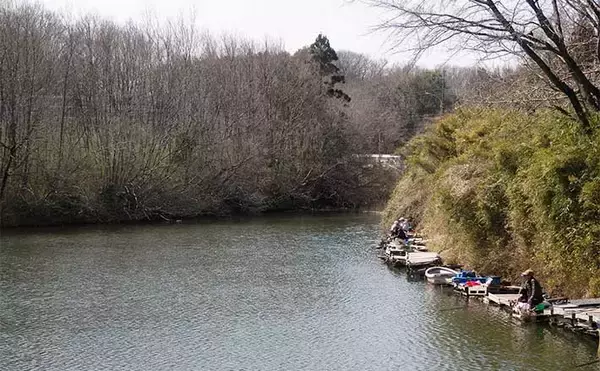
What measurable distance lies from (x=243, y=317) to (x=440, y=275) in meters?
6.55

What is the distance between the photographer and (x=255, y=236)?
105 feet

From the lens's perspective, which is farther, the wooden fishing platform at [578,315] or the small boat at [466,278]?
the small boat at [466,278]

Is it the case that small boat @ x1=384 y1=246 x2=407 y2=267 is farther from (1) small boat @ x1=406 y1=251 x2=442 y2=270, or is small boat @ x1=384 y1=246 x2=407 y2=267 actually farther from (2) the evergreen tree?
(2) the evergreen tree

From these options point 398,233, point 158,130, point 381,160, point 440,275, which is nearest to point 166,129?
point 158,130

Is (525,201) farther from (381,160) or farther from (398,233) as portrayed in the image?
(381,160)

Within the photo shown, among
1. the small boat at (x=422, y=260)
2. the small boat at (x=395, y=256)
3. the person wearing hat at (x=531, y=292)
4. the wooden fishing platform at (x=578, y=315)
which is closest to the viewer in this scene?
the wooden fishing platform at (x=578, y=315)

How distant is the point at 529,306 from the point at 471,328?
1.29 m

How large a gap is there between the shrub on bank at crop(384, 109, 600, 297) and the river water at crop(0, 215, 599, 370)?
1.64 meters

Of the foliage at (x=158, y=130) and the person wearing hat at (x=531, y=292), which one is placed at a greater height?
the foliage at (x=158, y=130)

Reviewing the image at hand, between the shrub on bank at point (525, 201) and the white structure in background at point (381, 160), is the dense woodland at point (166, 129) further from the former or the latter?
the shrub on bank at point (525, 201)

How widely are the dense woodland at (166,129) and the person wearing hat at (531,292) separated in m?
27.8

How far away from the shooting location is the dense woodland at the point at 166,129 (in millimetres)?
36406

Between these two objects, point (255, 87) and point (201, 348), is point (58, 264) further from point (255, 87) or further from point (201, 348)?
point (255, 87)

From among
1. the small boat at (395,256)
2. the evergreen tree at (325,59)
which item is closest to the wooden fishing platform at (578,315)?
the small boat at (395,256)
